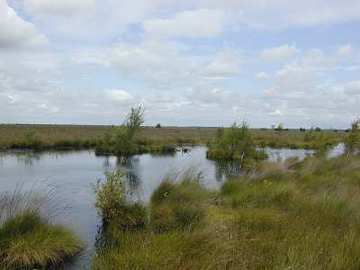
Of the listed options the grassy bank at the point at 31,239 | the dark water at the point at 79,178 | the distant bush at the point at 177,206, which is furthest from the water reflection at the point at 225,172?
the grassy bank at the point at 31,239

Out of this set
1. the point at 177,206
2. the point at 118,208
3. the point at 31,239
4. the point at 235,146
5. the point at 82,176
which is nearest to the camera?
the point at 31,239

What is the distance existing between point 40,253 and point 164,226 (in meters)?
3.11

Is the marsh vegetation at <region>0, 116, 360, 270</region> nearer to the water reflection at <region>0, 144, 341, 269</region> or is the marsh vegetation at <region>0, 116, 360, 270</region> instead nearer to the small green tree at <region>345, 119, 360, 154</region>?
the water reflection at <region>0, 144, 341, 269</region>

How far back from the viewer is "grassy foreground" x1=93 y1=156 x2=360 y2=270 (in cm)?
582

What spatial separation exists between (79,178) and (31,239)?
44.4ft

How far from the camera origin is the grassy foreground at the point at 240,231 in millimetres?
5824

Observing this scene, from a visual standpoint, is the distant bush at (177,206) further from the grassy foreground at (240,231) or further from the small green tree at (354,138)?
the small green tree at (354,138)

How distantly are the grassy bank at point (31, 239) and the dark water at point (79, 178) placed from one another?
372mm

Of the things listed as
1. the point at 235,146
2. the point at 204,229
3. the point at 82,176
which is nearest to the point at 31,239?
the point at 204,229

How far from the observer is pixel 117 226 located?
1010 centimetres

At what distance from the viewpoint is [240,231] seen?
7.57 m

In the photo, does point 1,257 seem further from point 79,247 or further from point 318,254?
point 318,254

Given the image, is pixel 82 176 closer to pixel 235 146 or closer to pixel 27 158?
pixel 27 158

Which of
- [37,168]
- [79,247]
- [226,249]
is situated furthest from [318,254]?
[37,168]
